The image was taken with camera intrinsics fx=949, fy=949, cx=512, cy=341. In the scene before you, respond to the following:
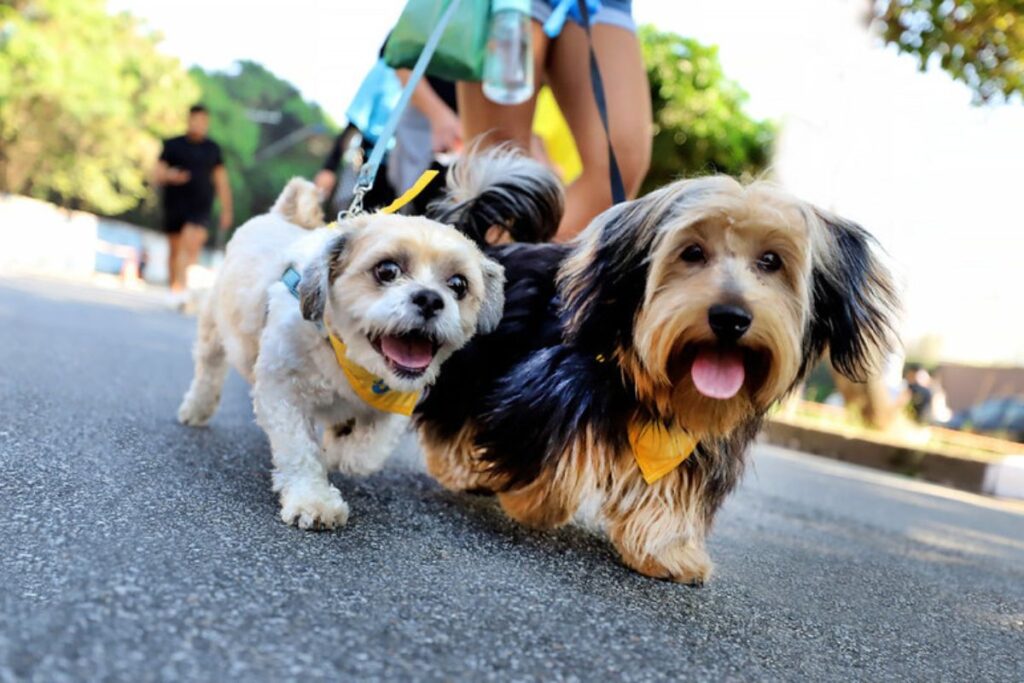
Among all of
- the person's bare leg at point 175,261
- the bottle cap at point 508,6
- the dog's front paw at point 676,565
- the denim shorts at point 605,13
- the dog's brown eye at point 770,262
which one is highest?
→ the denim shorts at point 605,13

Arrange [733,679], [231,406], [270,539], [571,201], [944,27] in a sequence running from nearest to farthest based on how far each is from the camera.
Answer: [733,679] < [270,539] < [571,201] < [231,406] < [944,27]

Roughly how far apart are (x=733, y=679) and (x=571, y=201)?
2571 mm

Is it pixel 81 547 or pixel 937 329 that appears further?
pixel 937 329

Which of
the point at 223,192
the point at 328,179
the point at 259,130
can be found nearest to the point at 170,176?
the point at 223,192

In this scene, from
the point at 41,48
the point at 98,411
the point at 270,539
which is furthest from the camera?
the point at 41,48

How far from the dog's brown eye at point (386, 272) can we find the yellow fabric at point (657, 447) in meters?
0.79

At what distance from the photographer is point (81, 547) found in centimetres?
188

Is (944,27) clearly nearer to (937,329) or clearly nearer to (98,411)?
(98,411)

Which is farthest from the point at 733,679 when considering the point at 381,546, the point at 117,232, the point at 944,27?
the point at 117,232

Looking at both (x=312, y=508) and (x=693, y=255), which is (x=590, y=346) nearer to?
(x=693, y=255)

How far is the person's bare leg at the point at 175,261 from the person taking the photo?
11.8 meters

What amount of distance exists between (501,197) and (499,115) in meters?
0.76

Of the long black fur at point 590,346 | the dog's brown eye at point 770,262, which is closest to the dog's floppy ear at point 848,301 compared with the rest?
the long black fur at point 590,346

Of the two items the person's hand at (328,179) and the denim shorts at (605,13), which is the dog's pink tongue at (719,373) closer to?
the denim shorts at (605,13)
